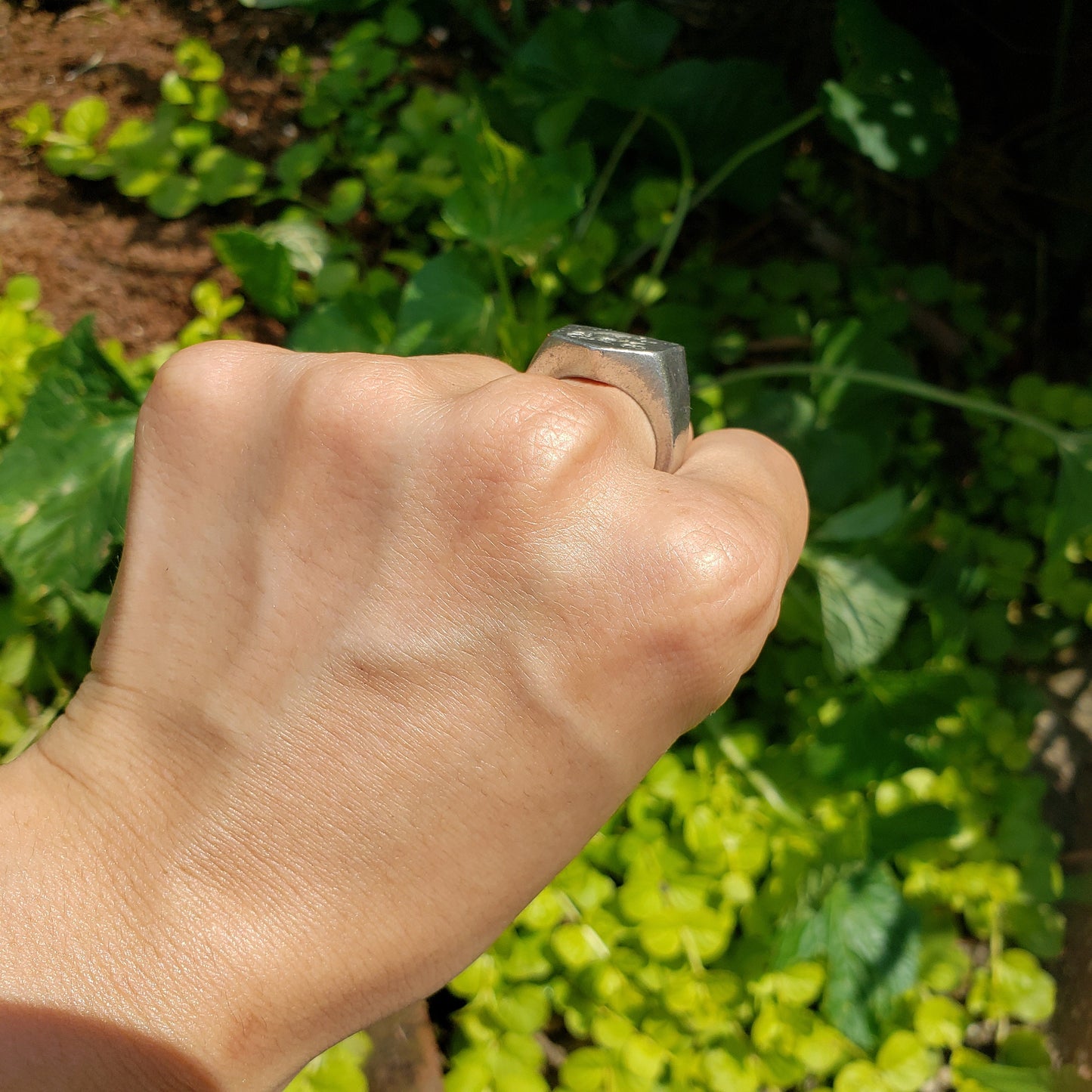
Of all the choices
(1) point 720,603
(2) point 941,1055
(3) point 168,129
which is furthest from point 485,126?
(2) point 941,1055

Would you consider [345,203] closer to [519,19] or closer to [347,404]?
[519,19]

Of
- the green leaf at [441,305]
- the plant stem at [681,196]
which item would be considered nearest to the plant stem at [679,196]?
the plant stem at [681,196]

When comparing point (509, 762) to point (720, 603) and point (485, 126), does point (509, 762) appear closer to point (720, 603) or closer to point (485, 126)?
point (720, 603)

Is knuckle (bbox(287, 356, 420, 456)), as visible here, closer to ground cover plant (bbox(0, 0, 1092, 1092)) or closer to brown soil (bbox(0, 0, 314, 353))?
ground cover plant (bbox(0, 0, 1092, 1092))

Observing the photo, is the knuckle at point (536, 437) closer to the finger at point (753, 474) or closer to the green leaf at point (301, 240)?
the finger at point (753, 474)

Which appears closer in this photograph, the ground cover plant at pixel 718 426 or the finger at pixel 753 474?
the finger at pixel 753 474

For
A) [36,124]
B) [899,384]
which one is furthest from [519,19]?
[899,384]
